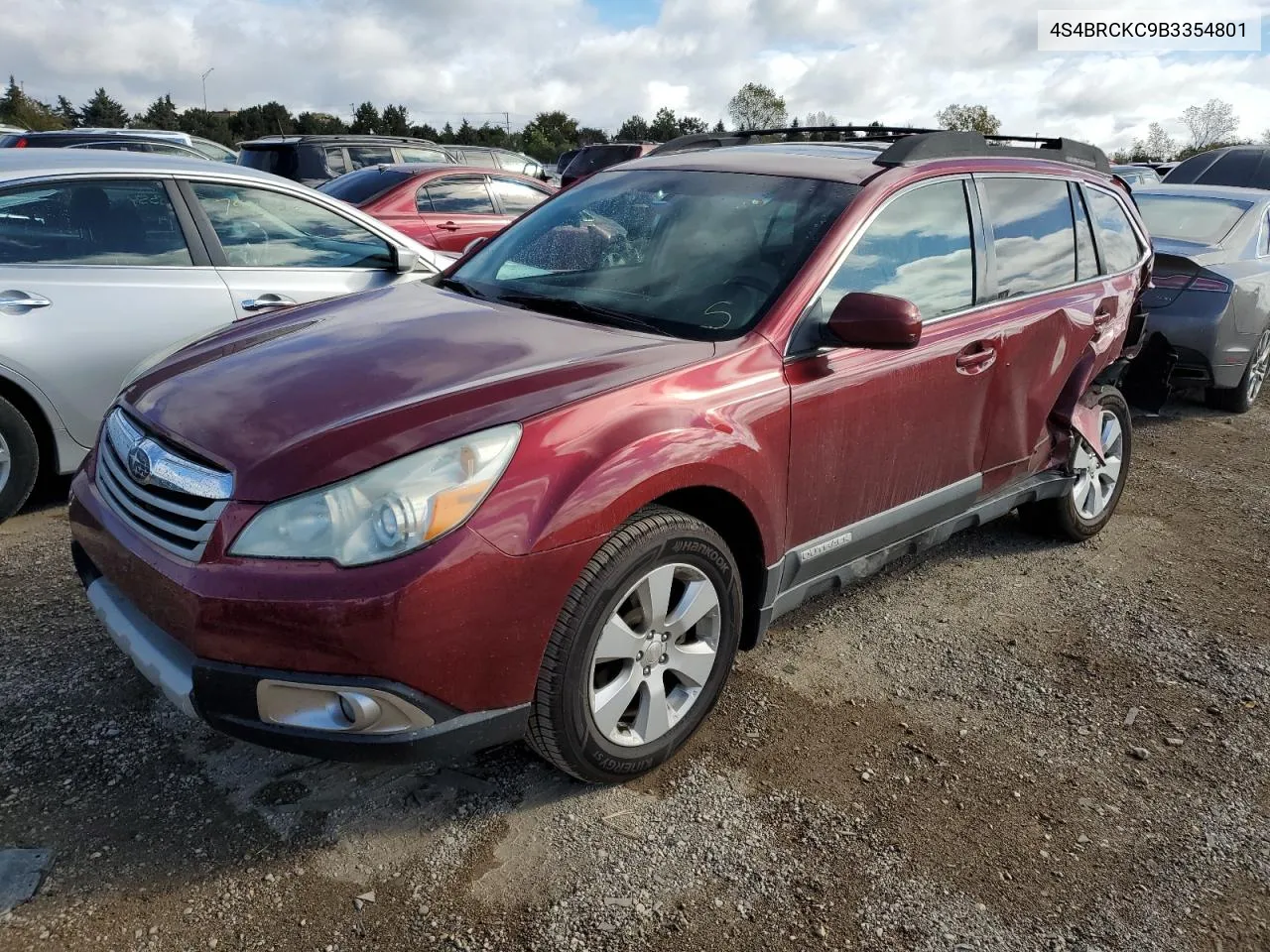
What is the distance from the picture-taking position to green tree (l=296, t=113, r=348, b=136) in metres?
56.3

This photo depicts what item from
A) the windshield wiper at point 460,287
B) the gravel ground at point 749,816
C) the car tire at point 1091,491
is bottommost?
the gravel ground at point 749,816

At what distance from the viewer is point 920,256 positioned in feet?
10.8

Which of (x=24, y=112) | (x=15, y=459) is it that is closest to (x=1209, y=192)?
(x=15, y=459)

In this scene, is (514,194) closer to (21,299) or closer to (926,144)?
(21,299)

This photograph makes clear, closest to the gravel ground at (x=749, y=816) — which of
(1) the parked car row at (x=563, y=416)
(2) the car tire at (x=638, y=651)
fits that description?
(2) the car tire at (x=638, y=651)

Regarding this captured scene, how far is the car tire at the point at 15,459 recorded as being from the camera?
3992 millimetres

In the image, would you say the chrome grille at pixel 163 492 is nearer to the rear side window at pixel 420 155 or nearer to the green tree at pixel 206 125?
the rear side window at pixel 420 155

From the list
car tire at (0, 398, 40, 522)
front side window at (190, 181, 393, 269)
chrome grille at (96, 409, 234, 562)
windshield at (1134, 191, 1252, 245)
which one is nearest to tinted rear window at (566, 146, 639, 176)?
windshield at (1134, 191, 1252, 245)

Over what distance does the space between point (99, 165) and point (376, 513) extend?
10.8 feet

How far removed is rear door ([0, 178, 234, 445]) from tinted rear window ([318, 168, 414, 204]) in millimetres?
4383

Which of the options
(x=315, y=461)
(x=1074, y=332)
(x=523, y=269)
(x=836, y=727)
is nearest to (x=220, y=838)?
(x=315, y=461)

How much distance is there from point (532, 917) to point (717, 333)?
163cm

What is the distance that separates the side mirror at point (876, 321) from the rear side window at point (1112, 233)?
2107mm

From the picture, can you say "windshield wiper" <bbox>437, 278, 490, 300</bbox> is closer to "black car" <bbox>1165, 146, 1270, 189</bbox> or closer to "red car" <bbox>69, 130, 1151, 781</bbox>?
"red car" <bbox>69, 130, 1151, 781</bbox>
